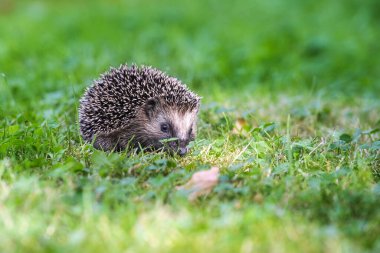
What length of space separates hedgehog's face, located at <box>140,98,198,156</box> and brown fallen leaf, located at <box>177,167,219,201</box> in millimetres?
1641

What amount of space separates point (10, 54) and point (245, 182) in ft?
25.4

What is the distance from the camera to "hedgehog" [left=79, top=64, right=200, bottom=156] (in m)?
6.57

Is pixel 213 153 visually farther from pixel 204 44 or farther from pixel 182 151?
pixel 204 44

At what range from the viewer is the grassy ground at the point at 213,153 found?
3.80 m

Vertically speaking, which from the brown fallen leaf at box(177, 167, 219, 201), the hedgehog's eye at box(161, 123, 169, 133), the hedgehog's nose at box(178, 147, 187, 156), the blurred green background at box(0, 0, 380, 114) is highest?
the blurred green background at box(0, 0, 380, 114)

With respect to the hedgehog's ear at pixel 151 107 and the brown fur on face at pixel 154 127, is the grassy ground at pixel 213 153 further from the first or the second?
the hedgehog's ear at pixel 151 107

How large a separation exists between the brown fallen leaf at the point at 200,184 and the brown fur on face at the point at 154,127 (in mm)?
1685

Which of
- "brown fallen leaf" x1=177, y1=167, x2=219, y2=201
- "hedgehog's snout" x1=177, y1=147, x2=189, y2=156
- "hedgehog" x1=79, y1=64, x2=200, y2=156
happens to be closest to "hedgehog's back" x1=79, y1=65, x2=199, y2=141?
"hedgehog" x1=79, y1=64, x2=200, y2=156

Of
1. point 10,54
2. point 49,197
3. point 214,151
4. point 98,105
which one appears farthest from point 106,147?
point 10,54

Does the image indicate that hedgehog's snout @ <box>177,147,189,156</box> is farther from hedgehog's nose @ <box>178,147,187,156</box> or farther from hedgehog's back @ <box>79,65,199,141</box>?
hedgehog's back @ <box>79,65,199,141</box>

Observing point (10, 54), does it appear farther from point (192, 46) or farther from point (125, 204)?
point (125, 204)

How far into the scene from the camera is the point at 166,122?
6.71 metres

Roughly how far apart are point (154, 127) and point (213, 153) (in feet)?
3.31

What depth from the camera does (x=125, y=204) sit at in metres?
4.43
